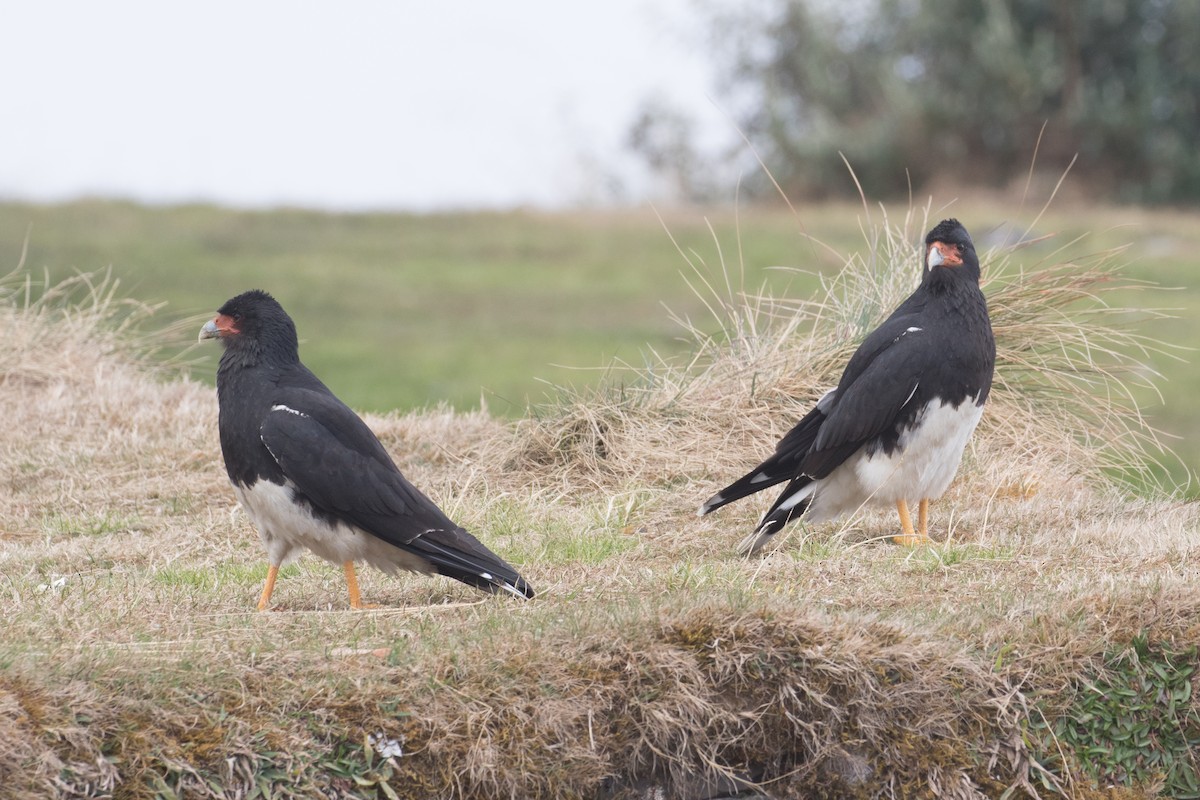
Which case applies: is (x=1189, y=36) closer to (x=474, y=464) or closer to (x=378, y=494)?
(x=474, y=464)

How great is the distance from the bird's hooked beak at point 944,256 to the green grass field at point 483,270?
9081mm

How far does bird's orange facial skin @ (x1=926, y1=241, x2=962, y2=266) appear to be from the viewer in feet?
20.4

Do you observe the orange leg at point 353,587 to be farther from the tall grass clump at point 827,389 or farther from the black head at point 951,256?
the black head at point 951,256

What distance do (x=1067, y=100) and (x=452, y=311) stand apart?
1275cm

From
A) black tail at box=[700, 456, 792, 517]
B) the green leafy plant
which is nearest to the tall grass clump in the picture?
black tail at box=[700, 456, 792, 517]

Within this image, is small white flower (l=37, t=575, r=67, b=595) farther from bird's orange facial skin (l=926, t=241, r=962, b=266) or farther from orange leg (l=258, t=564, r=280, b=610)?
bird's orange facial skin (l=926, t=241, r=962, b=266)

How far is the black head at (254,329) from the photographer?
560 centimetres

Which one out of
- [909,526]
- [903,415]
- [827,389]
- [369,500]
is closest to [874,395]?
[903,415]

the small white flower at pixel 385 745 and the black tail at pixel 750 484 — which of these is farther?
the black tail at pixel 750 484

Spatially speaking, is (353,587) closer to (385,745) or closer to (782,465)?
(385,745)

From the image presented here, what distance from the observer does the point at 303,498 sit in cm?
521

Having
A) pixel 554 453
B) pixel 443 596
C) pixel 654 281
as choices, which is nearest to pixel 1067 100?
pixel 654 281

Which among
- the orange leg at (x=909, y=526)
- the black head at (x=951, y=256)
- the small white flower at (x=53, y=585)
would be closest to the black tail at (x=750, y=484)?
the orange leg at (x=909, y=526)

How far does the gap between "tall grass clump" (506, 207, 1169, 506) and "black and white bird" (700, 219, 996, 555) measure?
135cm
